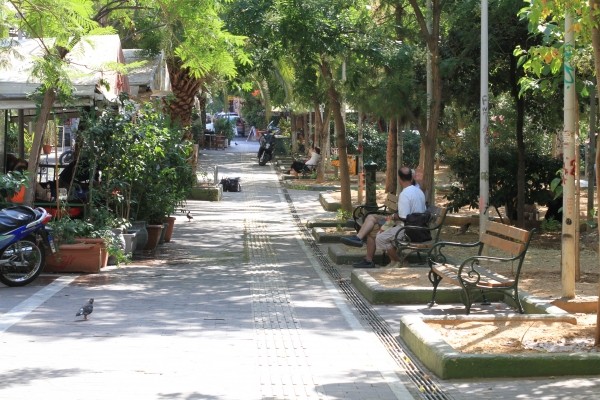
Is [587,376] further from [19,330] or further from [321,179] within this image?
[321,179]

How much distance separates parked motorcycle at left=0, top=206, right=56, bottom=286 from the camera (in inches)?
484

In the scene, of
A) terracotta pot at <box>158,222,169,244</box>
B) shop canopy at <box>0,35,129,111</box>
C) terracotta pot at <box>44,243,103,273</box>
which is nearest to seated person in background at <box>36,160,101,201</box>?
shop canopy at <box>0,35,129,111</box>

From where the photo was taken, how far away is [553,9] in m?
9.07

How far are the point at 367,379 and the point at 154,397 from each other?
1.73 metres

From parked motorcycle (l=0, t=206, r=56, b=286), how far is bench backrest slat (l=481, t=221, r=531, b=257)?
5.59m

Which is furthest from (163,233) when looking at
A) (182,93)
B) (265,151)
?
(265,151)

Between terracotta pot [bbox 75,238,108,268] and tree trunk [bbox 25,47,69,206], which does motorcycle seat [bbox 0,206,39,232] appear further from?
tree trunk [bbox 25,47,69,206]

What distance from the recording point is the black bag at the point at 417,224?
13.8 metres

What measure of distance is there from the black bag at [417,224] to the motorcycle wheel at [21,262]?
4.90 meters

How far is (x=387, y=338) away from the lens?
9.54 metres

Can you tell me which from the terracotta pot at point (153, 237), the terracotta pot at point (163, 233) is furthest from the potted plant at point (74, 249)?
the terracotta pot at point (163, 233)

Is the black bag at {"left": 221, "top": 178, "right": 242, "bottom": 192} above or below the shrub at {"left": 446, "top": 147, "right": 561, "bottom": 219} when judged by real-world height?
below

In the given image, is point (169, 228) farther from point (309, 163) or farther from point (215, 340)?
point (309, 163)

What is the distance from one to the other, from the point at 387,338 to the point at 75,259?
19.4 ft
